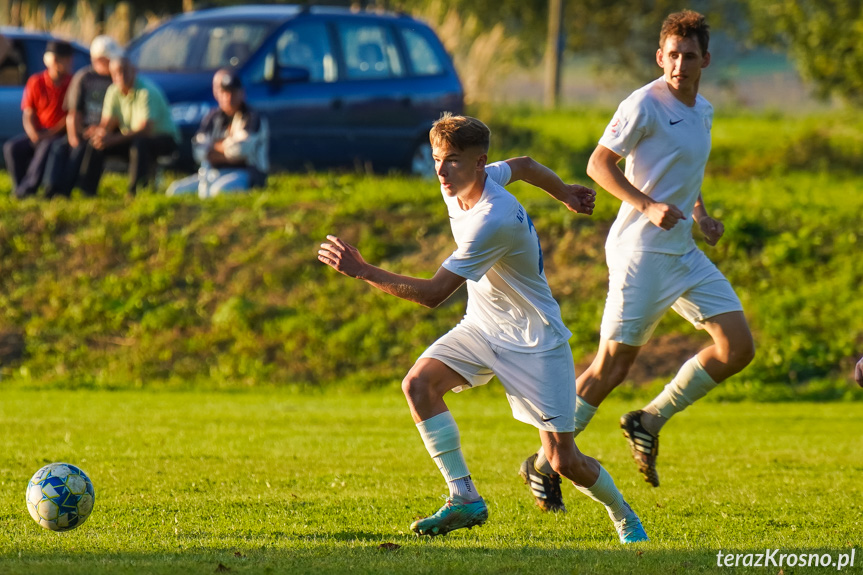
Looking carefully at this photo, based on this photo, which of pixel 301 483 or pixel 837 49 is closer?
pixel 301 483

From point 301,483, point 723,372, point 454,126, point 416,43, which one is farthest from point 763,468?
point 416,43

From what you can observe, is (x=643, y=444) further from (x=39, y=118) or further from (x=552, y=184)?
(x=39, y=118)

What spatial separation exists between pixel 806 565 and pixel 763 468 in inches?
120

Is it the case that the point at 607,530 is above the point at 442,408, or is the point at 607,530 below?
below

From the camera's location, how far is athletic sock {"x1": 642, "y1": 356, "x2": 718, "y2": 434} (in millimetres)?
6961

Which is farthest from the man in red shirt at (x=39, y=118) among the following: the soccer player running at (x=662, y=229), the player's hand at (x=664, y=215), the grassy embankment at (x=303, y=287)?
the player's hand at (x=664, y=215)

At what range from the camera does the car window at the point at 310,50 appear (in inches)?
626

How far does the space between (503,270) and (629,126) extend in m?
1.46

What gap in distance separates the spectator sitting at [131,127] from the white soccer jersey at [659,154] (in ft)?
27.9

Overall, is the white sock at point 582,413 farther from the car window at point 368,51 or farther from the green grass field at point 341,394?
the car window at point 368,51

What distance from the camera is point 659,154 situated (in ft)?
21.9

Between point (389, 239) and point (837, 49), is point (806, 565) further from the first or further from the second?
point (837, 49)

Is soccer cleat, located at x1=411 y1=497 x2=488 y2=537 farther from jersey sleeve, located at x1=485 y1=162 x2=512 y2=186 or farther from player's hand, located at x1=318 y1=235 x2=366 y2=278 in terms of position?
jersey sleeve, located at x1=485 y1=162 x2=512 y2=186

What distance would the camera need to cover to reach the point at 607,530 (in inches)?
240
